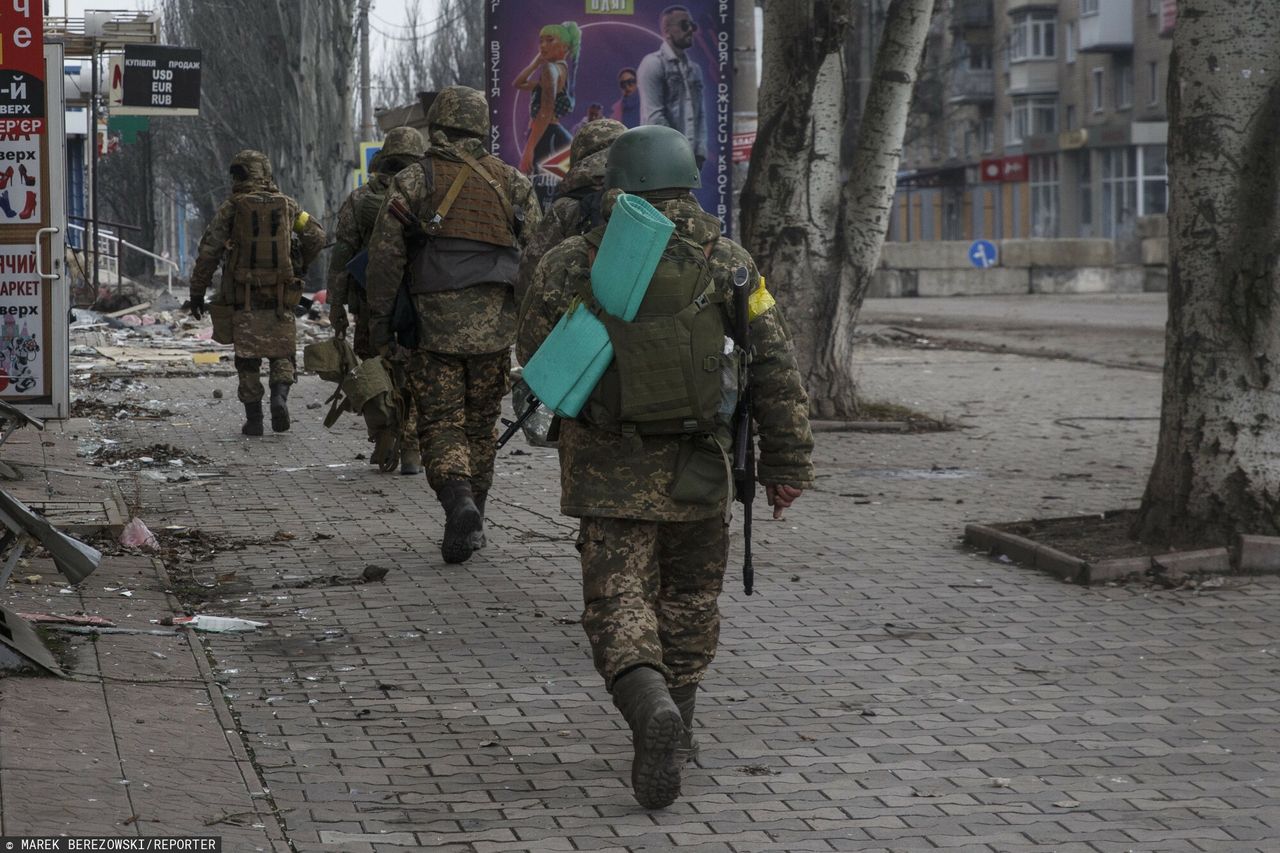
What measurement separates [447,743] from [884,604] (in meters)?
2.49

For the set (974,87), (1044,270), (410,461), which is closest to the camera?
(410,461)

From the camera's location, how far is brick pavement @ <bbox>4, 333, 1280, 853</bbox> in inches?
173

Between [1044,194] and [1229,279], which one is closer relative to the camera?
[1229,279]

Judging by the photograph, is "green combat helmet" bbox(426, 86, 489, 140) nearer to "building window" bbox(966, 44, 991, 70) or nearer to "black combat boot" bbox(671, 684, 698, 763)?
"black combat boot" bbox(671, 684, 698, 763)

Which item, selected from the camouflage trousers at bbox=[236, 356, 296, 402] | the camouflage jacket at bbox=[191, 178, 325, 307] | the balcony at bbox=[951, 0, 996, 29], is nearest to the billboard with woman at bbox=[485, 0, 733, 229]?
the camouflage jacket at bbox=[191, 178, 325, 307]

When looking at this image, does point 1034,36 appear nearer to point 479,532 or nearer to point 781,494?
point 479,532

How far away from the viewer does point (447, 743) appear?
5.06 metres

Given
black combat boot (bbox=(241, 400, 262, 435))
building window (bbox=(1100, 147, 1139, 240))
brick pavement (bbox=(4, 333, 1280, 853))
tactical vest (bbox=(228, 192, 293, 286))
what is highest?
building window (bbox=(1100, 147, 1139, 240))

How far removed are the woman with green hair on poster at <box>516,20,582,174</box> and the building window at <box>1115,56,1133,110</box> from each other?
1887 inches

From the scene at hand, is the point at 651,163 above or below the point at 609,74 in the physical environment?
below

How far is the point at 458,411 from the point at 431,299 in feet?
1.57

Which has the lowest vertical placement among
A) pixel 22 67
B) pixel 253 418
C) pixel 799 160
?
pixel 253 418

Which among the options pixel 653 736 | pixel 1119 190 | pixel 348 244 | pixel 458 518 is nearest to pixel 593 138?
pixel 458 518

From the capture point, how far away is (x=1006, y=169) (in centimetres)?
6391
